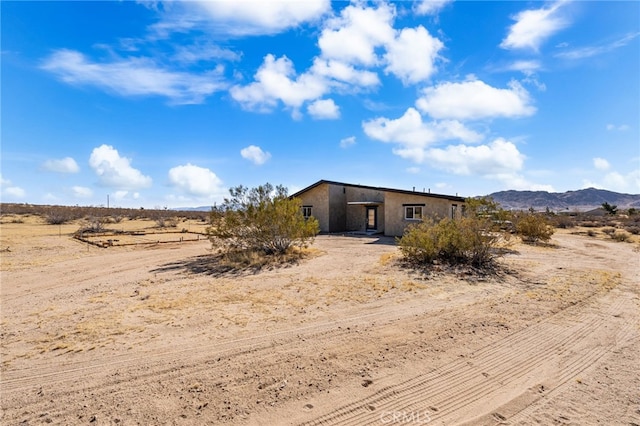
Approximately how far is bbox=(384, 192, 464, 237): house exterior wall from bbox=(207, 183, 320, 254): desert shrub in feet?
31.0

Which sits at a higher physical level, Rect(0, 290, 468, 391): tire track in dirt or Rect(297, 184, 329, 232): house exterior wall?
Rect(297, 184, 329, 232): house exterior wall

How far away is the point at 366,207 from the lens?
1054 inches

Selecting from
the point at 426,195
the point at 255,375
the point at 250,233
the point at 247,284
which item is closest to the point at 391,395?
the point at 255,375

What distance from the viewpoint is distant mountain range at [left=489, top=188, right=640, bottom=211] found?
438ft

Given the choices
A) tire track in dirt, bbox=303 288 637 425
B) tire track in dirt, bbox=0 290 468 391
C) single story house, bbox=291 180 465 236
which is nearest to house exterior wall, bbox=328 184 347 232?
single story house, bbox=291 180 465 236

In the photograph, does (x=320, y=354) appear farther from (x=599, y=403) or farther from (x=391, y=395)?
(x=599, y=403)

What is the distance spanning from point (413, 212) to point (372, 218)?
6.40 metres

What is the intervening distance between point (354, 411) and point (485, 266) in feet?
30.8

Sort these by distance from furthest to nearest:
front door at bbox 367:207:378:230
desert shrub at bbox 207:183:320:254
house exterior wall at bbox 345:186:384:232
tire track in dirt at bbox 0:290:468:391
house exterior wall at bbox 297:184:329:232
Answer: front door at bbox 367:207:378:230 < house exterior wall at bbox 345:186:384:232 < house exterior wall at bbox 297:184:329:232 < desert shrub at bbox 207:183:320:254 < tire track in dirt at bbox 0:290:468:391

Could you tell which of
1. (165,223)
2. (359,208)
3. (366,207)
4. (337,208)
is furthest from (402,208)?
(165,223)

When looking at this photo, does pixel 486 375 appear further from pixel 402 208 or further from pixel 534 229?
pixel 534 229

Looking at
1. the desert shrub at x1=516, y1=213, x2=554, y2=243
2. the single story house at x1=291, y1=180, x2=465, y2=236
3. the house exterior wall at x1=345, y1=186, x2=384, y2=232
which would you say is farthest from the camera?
the house exterior wall at x1=345, y1=186, x2=384, y2=232

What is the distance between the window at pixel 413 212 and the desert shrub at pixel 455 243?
9337 millimetres

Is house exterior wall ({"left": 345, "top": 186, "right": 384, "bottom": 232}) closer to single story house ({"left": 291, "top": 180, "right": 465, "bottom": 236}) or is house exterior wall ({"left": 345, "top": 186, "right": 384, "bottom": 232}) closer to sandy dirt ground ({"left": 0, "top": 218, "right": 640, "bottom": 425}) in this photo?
single story house ({"left": 291, "top": 180, "right": 465, "bottom": 236})
